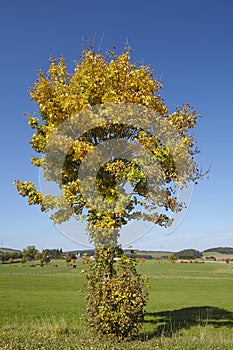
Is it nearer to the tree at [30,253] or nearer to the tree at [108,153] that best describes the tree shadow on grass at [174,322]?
the tree at [108,153]

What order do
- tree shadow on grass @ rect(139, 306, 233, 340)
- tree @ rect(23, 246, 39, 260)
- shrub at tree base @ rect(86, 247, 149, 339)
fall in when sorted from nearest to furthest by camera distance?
shrub at tree base @ rect(86, 247, 149, 339)
tree shadow on grass @ rect(139, 306, 233, 340)
tree @ rect(23, 246, 39, 260)

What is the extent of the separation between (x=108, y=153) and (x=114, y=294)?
5184 mm

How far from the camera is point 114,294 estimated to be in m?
13.5

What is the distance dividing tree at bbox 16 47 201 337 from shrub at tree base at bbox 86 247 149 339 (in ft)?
0.12

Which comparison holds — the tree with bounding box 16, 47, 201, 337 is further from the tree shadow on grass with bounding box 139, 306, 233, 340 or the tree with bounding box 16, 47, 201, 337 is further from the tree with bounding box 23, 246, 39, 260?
the tree with bounding box 23, 246, 39, 260

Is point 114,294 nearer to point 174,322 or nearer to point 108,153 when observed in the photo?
point 108,153

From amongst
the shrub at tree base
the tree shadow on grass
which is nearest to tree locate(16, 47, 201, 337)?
the shrub at tree base

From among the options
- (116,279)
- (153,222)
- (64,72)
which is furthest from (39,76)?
(116,279)

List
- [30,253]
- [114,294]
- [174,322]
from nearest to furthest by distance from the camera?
[114,294] < [174,322] < [30,253]

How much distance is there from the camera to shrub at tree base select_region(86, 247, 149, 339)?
13.4 metres

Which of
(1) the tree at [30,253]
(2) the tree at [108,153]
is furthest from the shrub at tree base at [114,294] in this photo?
(1) the tree at [30,253]

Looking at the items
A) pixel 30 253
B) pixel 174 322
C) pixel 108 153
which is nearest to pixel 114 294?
pixel 108 153

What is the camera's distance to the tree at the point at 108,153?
14250 millimetres

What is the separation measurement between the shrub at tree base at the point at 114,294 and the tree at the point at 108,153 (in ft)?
0.12
